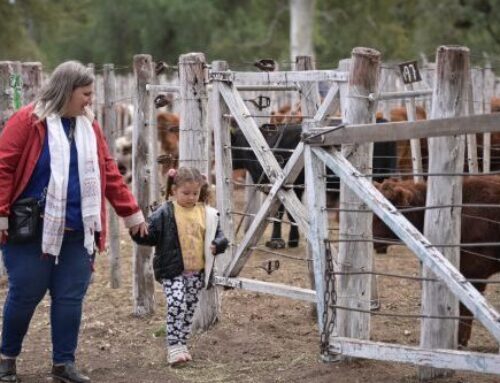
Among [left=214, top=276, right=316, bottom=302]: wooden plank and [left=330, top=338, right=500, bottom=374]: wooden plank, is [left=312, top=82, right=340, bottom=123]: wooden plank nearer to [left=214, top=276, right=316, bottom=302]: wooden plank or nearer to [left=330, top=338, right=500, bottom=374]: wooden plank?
[left=214, top=276, right=316, bottom=302]: wooden plank

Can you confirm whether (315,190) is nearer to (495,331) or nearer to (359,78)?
(359,78)

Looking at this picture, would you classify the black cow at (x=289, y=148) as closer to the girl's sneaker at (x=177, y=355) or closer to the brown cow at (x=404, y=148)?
the brown cow at (x=404, y=148)

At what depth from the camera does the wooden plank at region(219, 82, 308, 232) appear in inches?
278

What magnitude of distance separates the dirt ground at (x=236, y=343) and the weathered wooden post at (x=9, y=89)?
1.84 meters

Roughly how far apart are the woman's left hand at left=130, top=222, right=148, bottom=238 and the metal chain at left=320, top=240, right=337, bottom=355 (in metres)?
1.35

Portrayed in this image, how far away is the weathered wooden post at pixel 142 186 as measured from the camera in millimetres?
8625

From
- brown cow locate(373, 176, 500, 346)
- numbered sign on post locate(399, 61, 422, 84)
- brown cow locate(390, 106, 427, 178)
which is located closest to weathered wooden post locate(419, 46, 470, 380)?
brown cow locate(373, 176, 500, 346)

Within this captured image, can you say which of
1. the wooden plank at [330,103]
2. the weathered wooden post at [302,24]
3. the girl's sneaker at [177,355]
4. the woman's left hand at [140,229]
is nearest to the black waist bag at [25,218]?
the woman's left hand at [140,229]

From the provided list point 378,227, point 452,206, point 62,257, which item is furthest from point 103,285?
point 452,206

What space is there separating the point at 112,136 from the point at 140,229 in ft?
10.4

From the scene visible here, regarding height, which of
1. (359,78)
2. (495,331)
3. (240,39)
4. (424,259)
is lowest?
(495,331)

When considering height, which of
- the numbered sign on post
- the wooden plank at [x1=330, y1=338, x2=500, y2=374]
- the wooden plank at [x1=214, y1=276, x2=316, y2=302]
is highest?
the numbered sign on post

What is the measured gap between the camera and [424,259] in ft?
17.3

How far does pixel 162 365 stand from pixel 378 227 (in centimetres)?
258
